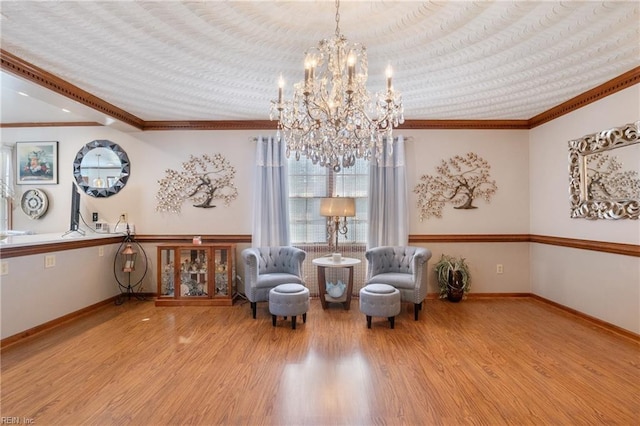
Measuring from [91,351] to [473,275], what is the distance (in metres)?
4.81

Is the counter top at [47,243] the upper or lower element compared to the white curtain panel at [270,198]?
lower

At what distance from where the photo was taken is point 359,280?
483 cm

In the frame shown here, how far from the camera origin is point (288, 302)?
356 cm

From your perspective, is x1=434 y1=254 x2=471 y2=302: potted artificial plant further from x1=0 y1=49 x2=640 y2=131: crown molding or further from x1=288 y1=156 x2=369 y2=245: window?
→ x1=0 y1=49 x2=640 y2=131: crown molding

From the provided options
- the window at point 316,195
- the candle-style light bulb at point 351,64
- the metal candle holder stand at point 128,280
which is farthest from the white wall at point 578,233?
the metal candle holder stand at point 128,280

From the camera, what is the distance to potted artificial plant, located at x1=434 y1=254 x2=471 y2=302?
4.61 metres

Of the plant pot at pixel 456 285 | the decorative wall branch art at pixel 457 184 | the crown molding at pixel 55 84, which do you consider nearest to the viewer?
the crown molding at pixel 55 84

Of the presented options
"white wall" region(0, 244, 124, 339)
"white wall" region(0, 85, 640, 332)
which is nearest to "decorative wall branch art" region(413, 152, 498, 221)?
"white wall" region(0, 85, 640, 332)

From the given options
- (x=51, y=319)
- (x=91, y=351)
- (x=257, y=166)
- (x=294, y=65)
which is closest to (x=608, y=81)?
(x=294, y=65)

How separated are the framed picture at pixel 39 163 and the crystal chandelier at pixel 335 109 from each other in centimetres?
426

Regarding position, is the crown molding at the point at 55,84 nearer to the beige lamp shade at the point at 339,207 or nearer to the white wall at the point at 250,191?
the white wall at the point at 250,191

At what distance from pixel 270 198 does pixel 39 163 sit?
3619 millimetres

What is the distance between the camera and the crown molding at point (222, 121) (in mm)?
2943

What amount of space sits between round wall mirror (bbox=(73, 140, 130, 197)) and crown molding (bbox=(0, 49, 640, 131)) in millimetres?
429
